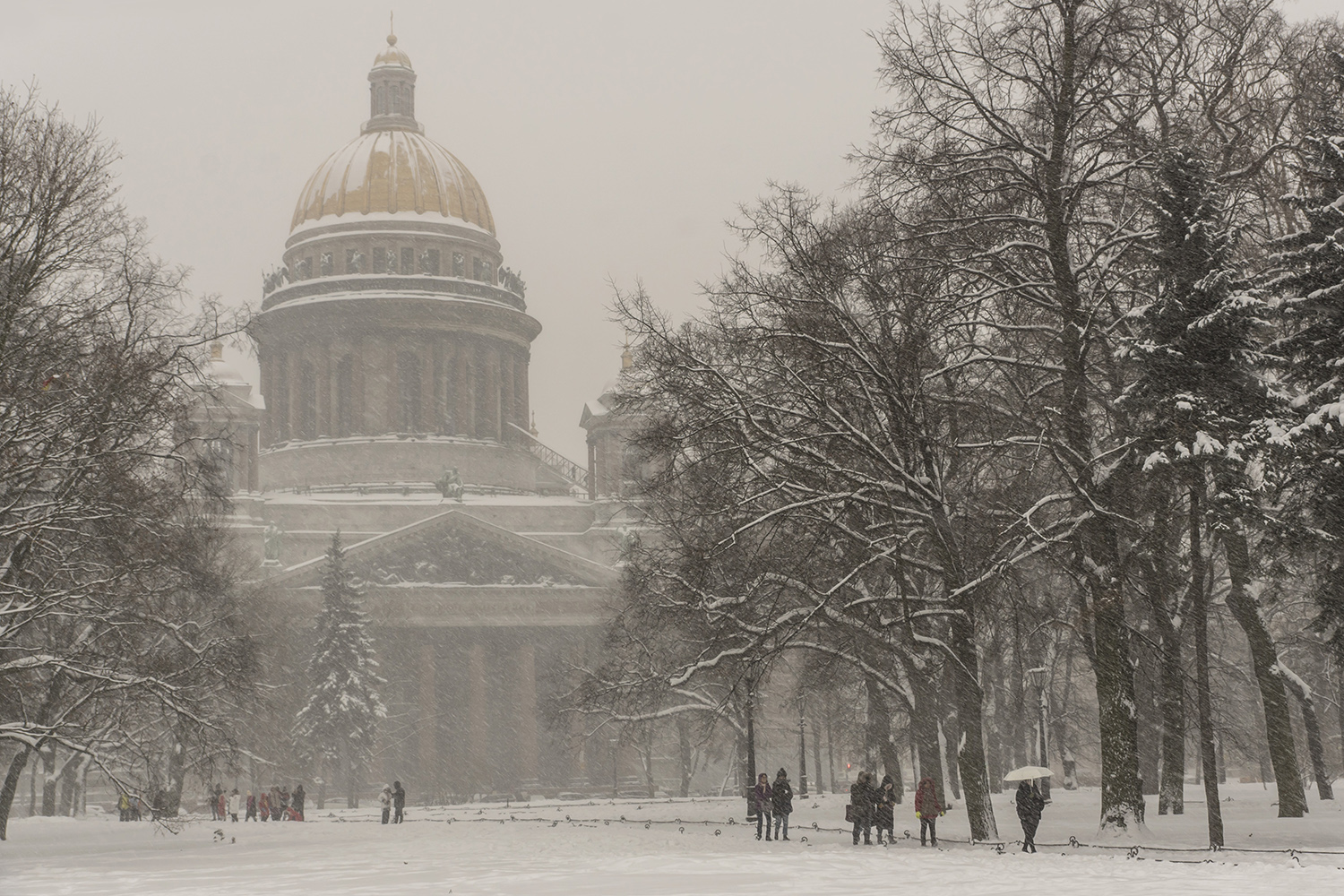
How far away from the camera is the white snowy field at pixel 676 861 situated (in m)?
15.4

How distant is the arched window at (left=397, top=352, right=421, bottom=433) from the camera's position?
81.4 m

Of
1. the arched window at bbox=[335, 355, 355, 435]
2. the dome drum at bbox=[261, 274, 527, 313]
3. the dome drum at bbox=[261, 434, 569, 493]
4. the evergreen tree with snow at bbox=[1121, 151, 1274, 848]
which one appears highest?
the dome drum at bbox=[261, 274, 527, 313]

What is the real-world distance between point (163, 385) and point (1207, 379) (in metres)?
11.9

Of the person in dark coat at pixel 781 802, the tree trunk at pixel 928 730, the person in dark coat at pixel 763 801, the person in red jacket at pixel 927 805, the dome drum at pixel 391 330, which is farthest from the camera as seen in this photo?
the dome drum at pixel 391 330

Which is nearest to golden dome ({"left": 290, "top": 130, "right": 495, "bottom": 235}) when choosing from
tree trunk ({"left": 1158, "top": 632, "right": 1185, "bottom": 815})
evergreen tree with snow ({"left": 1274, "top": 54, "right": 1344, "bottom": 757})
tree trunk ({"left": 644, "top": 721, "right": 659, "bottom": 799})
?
tree trunk ({"left": 644, "top": 721, "right": 659, "bottom": 799})

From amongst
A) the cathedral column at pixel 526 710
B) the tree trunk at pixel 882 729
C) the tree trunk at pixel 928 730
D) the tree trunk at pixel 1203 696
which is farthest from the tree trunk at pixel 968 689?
the cathedral column at pixel 526 710

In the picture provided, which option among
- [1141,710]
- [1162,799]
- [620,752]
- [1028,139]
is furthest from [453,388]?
[1028,139]

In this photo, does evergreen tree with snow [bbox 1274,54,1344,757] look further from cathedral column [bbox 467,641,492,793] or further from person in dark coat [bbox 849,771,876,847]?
cathedral column [bbox 467,641,492,793]

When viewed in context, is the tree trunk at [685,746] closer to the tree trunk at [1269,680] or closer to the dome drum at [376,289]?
the tree trunk at [1269,680]

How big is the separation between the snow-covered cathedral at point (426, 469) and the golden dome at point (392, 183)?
104 mm

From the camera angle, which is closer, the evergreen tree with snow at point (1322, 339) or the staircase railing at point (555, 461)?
the evergreen tree with snow at point (1322, 339)

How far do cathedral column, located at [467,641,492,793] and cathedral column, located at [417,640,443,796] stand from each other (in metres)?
1.36

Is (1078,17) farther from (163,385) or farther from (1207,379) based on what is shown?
(163,385)

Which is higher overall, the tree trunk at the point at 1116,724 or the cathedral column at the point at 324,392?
the cathedral column at the point at 324,392
